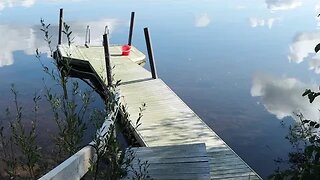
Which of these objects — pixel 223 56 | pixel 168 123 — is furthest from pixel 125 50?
pixel 168 123

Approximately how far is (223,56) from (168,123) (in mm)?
11529

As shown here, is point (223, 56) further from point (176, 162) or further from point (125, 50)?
point (176, 162)

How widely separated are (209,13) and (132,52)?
48.2ft

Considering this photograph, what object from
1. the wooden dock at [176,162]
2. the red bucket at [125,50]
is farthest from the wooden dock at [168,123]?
the red bucket at [125,50]

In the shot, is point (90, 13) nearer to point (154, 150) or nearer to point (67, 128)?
point (154, 150)

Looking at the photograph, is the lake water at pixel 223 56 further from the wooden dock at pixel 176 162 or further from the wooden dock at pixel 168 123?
the wooden dock at pixel 176 162

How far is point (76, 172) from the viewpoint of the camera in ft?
10.9

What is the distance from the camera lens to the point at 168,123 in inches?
357

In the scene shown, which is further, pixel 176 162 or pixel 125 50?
pixel 125 50

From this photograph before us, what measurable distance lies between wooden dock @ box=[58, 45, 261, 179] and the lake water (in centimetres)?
152

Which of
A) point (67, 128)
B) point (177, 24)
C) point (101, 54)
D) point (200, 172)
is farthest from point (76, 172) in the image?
point (177, 24)

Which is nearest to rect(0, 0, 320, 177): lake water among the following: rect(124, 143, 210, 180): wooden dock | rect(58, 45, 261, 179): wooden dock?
rect(58, 45, 261, 179): wooden dock

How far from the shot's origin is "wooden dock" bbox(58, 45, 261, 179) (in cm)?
668

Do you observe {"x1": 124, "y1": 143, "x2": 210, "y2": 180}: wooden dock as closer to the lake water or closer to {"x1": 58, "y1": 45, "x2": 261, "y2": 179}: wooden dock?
{"x1": 58, "y1": 45, "x2": 261, "y2": 179}: wooden dock
